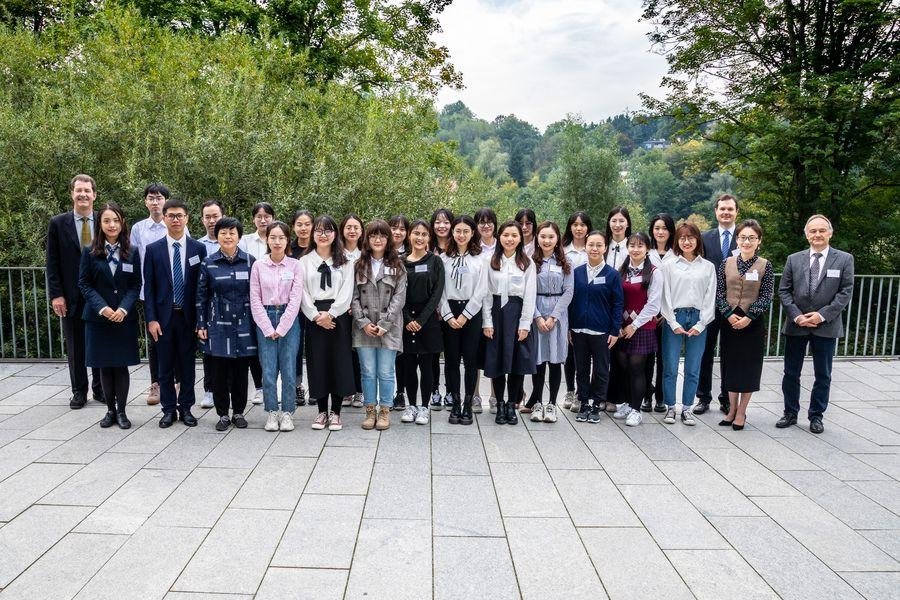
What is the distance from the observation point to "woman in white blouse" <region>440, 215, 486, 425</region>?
5.29 metres

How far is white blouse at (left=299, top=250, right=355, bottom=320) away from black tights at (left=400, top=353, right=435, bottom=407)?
2.56ft

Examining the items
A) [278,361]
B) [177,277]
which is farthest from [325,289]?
[177,277]

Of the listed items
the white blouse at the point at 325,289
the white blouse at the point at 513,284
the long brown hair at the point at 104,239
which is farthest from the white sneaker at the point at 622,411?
the long brown hair at the point at 104,239

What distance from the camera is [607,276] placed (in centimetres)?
533

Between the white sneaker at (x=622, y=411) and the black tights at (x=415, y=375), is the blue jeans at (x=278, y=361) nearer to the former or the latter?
the black tights at (x=415, y=375)

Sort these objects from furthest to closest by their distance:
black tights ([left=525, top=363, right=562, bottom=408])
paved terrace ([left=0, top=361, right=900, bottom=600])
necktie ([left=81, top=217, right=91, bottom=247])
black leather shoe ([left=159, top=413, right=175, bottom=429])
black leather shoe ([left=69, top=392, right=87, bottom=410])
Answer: black leather shoe ([left=69, top=392, right=87, bottom=410]) → black tights ([left=525, top=363, right=562, bottom=408]) → necktie ([left=81, top=217, right=91, bottom=247]) → black leather shoe ([left=159, top=413, right=175, bottom=429]) → paved terrace ([left=0, top=361, right=900, bottom=600])

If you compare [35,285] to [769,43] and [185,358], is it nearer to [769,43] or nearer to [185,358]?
[185,358]

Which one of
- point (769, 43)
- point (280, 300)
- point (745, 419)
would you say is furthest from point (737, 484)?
point (769, 43)

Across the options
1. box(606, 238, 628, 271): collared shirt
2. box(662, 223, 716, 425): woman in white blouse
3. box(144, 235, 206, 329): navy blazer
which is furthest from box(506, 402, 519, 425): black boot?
box(144, 235, 206, 329): navy blazer

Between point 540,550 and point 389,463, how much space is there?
1527mm

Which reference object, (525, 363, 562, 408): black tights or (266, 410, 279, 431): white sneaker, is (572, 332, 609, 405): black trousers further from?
(266, 410, 279, 431): white sneaker

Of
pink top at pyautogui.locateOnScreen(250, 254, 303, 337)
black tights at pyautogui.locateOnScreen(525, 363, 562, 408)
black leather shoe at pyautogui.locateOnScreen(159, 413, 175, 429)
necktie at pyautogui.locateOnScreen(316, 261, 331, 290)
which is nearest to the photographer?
pink top at pyautogui.locateOnScreen(250, 254, 303, 337)

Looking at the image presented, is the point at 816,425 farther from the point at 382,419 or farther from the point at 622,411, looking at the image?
the point at 382,419

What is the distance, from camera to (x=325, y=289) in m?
5.09
